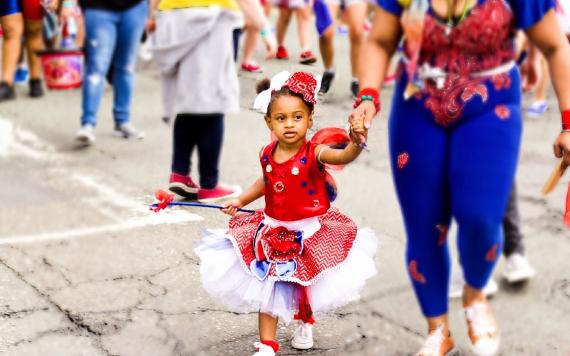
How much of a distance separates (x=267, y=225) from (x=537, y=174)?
335 cm

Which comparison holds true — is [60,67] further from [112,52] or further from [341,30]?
[341,30]

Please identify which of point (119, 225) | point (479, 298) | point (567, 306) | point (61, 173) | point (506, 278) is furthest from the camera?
point (61, 173)

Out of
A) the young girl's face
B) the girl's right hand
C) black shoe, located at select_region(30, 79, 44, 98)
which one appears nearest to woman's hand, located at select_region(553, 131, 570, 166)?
the young girl's face

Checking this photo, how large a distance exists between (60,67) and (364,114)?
520 centimetres

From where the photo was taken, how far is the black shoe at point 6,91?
8.20 meters

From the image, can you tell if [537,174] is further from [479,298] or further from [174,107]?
[479,298]

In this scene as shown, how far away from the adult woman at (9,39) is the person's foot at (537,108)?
4.37m

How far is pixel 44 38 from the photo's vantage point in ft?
29.8

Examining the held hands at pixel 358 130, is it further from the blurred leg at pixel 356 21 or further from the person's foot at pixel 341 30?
the person's foot at pixel 341 30

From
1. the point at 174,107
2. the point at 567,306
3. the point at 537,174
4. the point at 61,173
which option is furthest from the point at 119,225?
the point at 537,174

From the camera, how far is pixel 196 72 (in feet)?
18.0

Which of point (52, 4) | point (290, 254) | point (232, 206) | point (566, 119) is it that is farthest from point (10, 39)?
point (566, 119)

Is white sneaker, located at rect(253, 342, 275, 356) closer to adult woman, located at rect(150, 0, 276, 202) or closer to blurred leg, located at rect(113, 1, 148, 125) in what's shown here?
adult woman, located at rect(150, 0, 276, 202)

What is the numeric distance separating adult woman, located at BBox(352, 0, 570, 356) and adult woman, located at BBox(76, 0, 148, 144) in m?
3.80
